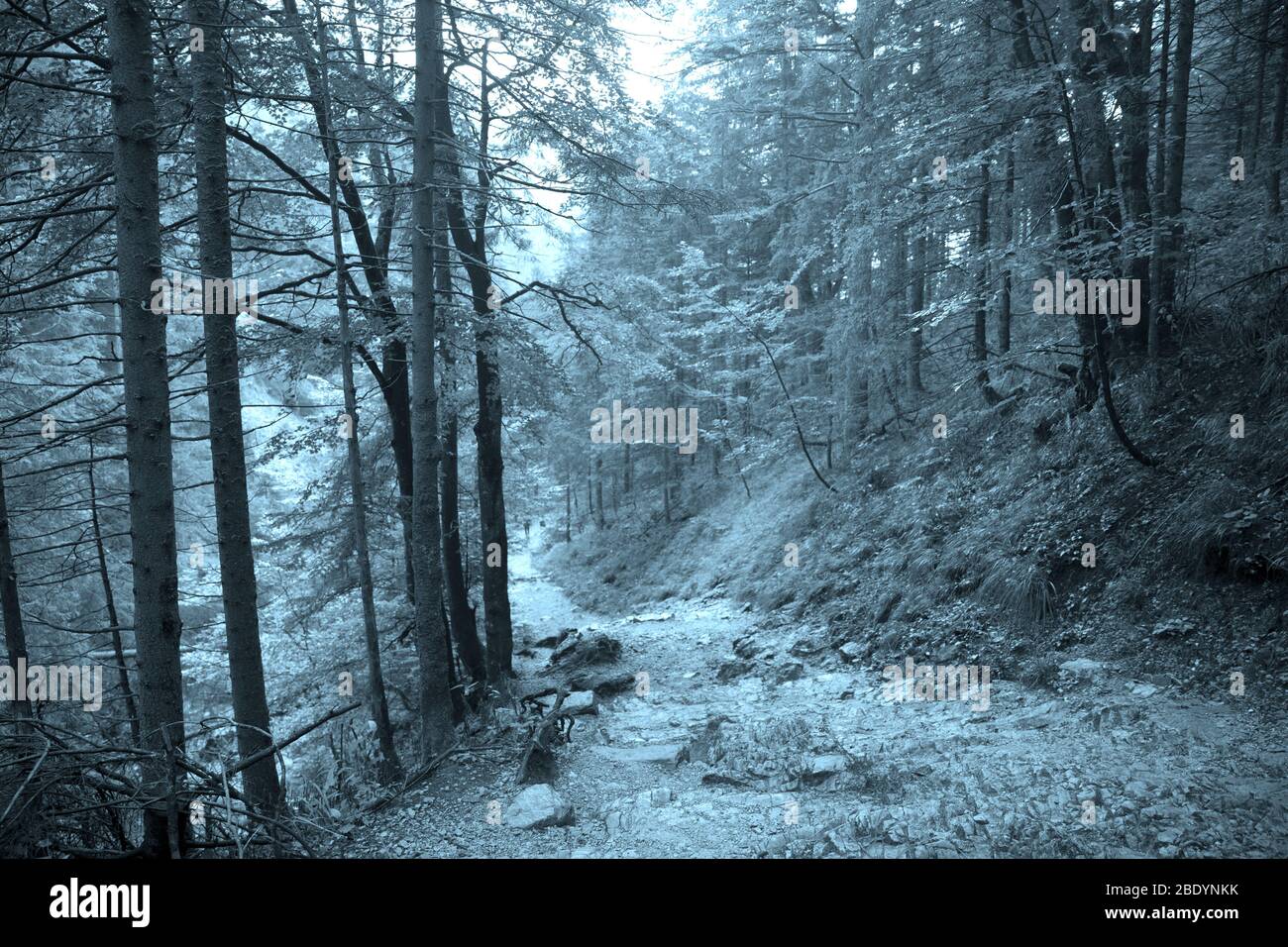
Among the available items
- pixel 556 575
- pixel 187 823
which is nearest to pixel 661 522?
pixel 556 575

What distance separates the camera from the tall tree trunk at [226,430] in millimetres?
5543

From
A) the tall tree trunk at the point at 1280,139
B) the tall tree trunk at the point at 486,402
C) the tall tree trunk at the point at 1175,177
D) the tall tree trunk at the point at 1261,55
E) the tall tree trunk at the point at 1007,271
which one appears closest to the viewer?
the tall tree trunk at the point at 1175,177

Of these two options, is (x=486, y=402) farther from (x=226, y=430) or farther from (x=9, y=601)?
(x=9, y=601)

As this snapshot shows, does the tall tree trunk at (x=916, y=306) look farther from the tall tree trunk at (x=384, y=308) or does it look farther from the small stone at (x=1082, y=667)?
the tall tree trunk at (x=384, y=308)

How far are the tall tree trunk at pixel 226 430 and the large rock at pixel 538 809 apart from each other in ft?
6.55

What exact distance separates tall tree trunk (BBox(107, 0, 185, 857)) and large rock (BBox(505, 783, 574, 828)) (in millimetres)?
2678

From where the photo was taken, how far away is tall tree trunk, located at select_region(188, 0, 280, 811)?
18.2 feet

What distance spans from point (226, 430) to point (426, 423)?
6.87 ft

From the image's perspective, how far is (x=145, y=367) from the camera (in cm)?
415

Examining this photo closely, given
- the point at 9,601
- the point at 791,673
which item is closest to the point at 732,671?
the point at 791,673

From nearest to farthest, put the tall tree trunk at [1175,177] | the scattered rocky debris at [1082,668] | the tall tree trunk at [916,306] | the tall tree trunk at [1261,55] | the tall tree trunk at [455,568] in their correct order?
1. the scattered rocky debris at [1082,668]
2. the tall tree trunk at [1175,177]
3. the tall tree trunk at [1261,55]
4. the tall tree trunk at [455,568]
5. the tall tree trunk at [916,306]

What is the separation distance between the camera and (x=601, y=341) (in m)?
10.4

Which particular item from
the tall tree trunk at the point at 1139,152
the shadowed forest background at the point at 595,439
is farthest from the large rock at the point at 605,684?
the tall tree trunk at the point at 1139,152
